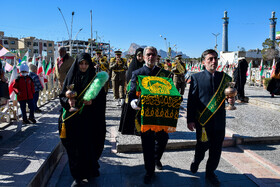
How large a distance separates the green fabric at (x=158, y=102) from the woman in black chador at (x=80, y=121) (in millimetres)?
673

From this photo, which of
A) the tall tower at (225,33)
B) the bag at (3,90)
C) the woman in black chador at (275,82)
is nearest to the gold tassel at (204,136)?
the bag at (3,90)

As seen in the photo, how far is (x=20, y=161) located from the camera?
3336 millimetres

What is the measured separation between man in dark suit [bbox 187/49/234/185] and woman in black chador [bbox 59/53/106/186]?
1342 mm

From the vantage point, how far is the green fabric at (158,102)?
9.52 feet

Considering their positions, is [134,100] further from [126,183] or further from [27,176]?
[27,176]

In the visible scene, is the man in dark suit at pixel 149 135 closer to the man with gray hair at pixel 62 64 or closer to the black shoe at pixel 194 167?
the black shoe at pixel 194 167

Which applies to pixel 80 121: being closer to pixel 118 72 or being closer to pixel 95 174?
pixel 95 174

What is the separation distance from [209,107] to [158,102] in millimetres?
709

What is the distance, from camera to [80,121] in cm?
310

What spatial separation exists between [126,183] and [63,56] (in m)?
4.79

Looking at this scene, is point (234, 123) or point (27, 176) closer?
point (27, 176)

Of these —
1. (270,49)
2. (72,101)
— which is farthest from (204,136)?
(270,49)

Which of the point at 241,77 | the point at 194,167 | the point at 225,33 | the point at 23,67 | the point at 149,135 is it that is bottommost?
the point at 194,167

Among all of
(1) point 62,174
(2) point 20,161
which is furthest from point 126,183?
(2) point 20,161
